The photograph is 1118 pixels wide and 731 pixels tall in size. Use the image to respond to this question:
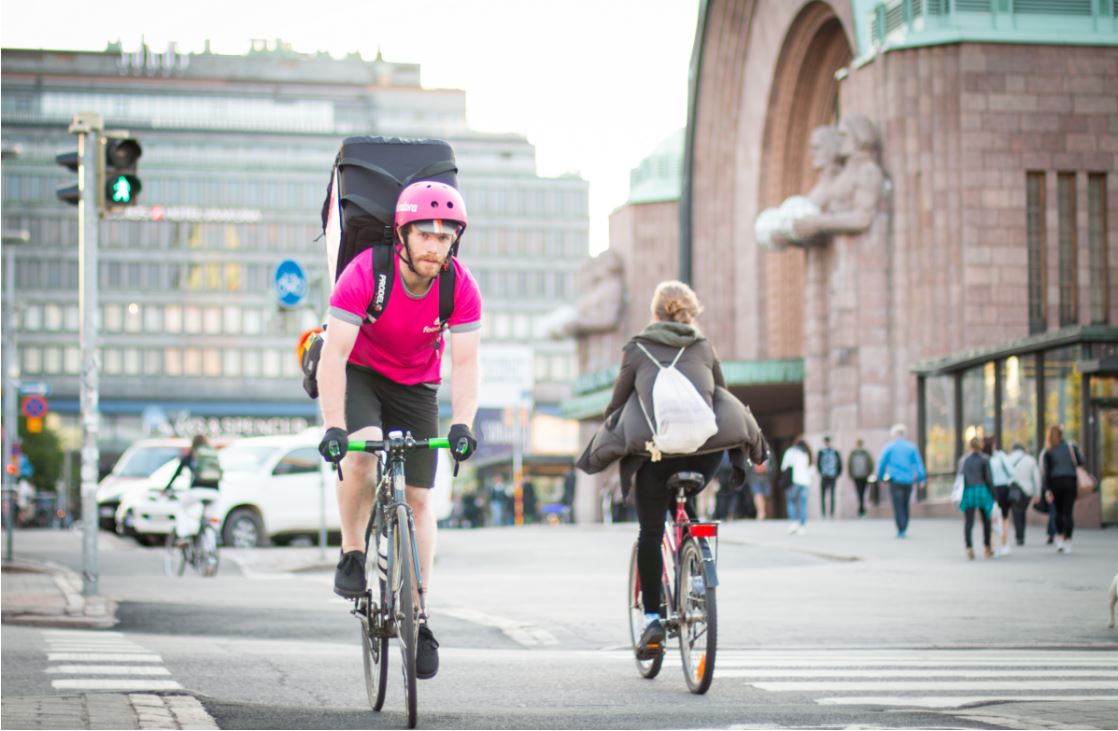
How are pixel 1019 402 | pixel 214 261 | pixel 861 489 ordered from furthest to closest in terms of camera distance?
pixel 214 261
pixel 861 489
pixel 1019 402

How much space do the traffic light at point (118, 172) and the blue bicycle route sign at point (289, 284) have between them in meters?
5.80

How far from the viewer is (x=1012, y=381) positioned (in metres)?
34.2

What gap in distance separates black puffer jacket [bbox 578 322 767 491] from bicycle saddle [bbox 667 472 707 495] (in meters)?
0.12

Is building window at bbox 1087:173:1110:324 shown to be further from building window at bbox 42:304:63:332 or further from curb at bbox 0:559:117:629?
building window at bbox 42:304:63:332

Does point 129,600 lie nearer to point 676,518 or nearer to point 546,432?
point 676,518

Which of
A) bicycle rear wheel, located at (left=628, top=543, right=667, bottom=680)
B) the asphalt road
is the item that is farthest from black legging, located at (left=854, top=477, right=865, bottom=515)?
bicycle rear wheel, located at (left=628, top=543, right=667, bottom=680)

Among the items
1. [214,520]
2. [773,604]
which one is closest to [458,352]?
[773,604]

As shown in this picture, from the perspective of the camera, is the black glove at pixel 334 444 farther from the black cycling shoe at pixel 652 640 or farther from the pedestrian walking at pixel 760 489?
the pedestrian walking at pixel 760 489

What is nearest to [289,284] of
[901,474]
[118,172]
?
[118,172]

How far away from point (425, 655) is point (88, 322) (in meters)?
9.93

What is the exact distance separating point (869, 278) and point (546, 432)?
4564 centimetres

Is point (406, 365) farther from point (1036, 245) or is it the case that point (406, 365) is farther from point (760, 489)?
point (1036, 245)

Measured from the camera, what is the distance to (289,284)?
21.7m

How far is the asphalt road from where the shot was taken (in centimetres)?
732
